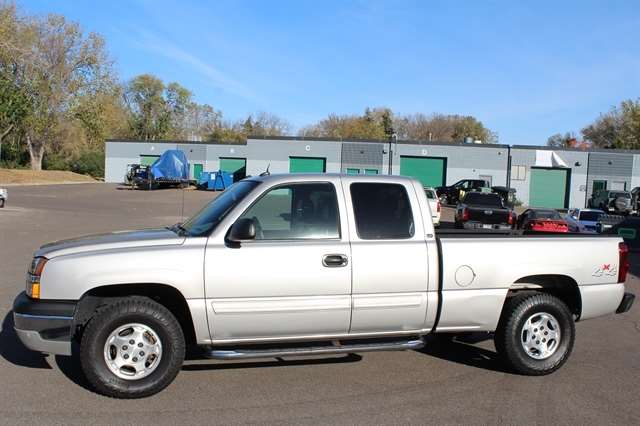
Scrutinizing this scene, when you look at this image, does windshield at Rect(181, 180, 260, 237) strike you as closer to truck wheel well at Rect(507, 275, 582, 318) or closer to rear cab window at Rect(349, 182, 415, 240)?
rear cab window at Rect(349, 182, 415, 240)

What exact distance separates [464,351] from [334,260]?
2.32 metres

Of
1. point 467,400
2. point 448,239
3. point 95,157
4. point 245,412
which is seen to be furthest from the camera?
point 95,157

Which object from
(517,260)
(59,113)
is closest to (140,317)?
(517,260)

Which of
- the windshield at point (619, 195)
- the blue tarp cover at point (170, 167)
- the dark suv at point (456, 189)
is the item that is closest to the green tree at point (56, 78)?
the blue tarp cover at point (170, 167)

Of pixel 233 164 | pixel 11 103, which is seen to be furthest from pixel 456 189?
pixel 11 103

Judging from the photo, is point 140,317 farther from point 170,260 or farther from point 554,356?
point 554,356

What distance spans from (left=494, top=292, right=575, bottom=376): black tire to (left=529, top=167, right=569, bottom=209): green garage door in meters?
44.7

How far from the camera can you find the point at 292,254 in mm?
4945

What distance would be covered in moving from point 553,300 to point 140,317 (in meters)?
3.87

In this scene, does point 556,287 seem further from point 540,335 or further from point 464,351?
point 464,351

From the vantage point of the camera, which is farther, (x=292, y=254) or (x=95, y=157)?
(x=95, y=157)

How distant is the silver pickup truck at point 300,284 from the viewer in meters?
4.73

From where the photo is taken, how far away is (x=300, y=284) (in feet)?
16.2

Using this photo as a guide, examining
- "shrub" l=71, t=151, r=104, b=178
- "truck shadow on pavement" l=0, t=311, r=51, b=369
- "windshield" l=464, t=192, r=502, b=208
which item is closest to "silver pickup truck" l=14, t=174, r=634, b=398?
"truck shadow on pavement" l=0, t=311, r=51, b=369
